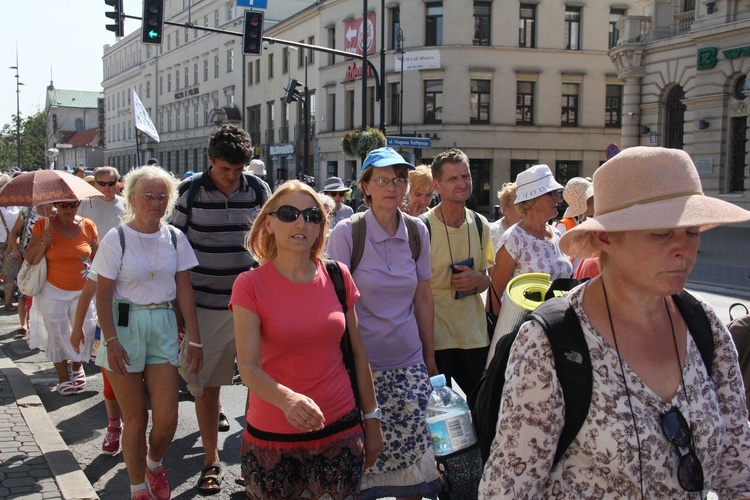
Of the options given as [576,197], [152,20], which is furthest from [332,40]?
[576,197]

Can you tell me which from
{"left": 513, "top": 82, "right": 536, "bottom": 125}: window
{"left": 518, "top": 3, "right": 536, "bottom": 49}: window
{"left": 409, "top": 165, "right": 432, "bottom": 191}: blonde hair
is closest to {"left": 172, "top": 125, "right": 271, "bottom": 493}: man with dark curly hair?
{"left": 409, "top": 165, "right": 432, "bottom": 191}: blonde hair

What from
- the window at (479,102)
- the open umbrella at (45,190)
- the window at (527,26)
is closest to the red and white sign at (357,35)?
the window at (479,102)

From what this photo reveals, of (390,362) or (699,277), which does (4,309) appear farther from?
(699,277)

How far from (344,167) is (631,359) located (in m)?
45.0

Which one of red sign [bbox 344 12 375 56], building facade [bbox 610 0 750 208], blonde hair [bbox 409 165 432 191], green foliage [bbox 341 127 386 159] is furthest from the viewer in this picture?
red sign [bbox 344 12 375 56]

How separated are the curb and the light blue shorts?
2.57 feet

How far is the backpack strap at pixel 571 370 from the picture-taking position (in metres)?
2.05

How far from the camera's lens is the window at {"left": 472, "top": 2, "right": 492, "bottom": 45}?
41781mm

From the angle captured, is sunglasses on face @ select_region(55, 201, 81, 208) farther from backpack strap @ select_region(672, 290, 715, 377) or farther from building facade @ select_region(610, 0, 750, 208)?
building facade @ select_region(610, 0, 750, 208)

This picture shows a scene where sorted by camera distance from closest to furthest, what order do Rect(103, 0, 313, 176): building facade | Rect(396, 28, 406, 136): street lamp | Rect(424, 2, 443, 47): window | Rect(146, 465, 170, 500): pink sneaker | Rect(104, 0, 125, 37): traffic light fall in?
Rect(146, 465, 170, 500): pink sneaker
Rect(104, 0, 125, 37): traffic light
Rect(396, 28, 406, 136): street lamp
Rect(424, 2, 443, 47): window
Rect(103, 0, 313, 176): building facade

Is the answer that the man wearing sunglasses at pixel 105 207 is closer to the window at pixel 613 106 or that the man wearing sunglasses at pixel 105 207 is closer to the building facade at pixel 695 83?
the building facade at pixel 695 83

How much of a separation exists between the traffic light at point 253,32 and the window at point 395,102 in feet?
77.2

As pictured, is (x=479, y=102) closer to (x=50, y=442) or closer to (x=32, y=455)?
(x=50, y=442)

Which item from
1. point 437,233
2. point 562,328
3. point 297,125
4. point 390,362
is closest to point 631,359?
point 562,328
